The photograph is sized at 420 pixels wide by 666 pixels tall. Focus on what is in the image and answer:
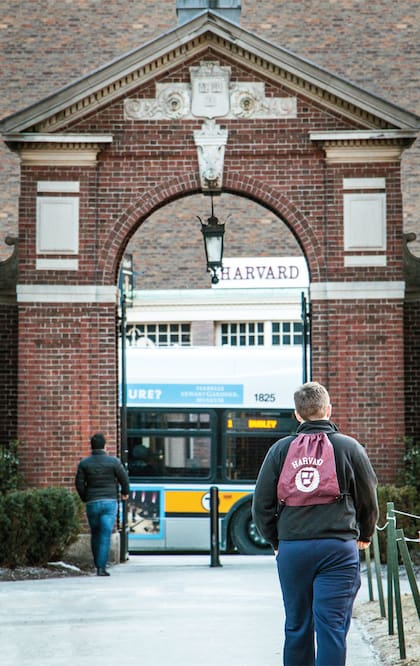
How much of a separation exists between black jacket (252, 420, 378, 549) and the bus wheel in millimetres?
15134

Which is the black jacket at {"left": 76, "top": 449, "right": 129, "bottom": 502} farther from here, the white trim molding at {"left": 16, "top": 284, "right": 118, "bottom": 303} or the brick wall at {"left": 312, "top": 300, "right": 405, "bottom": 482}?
the brick wall at {"left": 312, "top": 300, "right": 405, "bottom": 482}

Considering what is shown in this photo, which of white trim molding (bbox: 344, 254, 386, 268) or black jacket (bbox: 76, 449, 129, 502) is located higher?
white trim molding (bbox: 344, 254, 386, 268)

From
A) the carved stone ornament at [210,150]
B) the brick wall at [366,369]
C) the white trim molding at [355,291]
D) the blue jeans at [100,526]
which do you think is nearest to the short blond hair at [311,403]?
the blue jeans at [100,526]

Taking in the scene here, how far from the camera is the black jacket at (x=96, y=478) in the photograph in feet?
50.7

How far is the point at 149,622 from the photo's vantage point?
10188 millimetres

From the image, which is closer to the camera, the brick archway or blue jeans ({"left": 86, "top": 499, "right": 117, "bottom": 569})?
blue jeans ({"left": 86, "top": 499, "right": 117, "bottom": 569})

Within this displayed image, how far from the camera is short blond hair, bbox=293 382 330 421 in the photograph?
6285 mm

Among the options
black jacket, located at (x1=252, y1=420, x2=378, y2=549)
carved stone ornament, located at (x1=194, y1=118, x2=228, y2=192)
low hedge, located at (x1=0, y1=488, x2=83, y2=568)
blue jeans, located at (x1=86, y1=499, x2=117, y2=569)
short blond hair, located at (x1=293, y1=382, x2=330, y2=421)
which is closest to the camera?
black jacket, located at (x1=252, y1=420, x2=378, y2=549)

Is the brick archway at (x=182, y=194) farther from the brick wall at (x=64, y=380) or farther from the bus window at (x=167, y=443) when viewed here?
the bus window at (x=167, y=443)

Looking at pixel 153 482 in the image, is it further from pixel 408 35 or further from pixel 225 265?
pixel 408 35

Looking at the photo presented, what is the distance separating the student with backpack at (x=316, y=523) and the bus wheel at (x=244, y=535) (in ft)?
49.7

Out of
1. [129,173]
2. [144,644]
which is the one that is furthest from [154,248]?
[144,644]

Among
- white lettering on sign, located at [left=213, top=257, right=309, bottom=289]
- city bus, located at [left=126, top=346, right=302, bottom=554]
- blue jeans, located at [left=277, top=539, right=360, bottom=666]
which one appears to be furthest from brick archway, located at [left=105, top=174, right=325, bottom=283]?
white lettering on sign, located at [left=213, top=257, right=309, bottom=289]

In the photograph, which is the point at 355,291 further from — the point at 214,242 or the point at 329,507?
the point at 329,507
